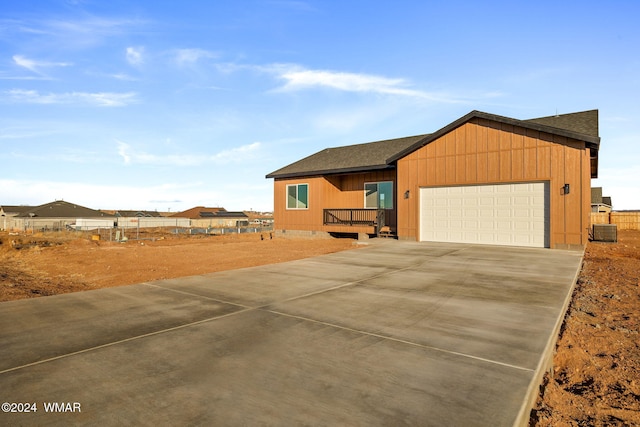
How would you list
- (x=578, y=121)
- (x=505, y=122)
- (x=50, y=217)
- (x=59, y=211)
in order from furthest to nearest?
1. (x=59, y=211)
2. (x=50, y=217)
3. (x=578, y=121)
4. (x=505, y=122)

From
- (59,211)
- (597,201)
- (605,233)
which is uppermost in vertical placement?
(597,201)

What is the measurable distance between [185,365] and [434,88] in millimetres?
14954

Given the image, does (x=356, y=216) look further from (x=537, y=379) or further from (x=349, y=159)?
(x=537, y=379)

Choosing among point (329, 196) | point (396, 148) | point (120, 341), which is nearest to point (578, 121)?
point (396, 148)

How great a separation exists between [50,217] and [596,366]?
228ft

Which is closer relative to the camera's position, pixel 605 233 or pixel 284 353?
pixel 284 353

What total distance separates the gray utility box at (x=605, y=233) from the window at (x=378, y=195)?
10756 mm

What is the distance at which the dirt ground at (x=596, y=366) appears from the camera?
2.58 meters

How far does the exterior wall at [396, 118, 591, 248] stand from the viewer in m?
11.3

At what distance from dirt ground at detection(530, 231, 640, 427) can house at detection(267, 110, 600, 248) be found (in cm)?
573

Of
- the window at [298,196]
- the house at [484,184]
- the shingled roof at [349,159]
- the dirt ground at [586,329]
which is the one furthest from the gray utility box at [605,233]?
the window at [298,196]

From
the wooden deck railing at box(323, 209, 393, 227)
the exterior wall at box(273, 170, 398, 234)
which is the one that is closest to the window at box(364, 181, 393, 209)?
the exterior wall at box(273, 170, 398, 234)

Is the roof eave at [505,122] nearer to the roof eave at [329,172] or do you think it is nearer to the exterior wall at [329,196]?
the roof eave at [329,172]

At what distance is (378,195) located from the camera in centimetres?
1761
